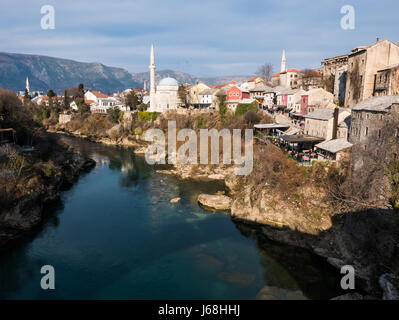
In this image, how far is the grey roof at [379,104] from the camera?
18500 mm

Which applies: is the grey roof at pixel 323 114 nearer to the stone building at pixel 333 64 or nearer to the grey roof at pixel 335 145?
the grey roof at pixel 335 145

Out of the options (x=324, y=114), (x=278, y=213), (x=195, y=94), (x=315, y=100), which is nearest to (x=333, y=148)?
(x=324, y=114)

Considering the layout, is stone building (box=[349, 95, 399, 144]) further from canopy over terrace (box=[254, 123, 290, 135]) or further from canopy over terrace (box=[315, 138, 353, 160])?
canopy over terrace (box=[254, 123, 290, 135])

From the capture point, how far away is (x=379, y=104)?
64.2 ft

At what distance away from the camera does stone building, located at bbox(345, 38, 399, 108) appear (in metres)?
25.7

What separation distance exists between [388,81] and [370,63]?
3.22 metres

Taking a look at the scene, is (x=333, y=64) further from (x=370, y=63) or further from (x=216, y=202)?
(x=216, y=202)

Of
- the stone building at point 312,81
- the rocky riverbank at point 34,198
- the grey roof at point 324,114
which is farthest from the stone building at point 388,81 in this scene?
the rocky riverbank at point 34,198

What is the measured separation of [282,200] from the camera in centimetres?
2058

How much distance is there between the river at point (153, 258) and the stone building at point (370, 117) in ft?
31.5

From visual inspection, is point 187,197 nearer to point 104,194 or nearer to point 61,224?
point 104,194

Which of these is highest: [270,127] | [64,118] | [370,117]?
[370,117]
